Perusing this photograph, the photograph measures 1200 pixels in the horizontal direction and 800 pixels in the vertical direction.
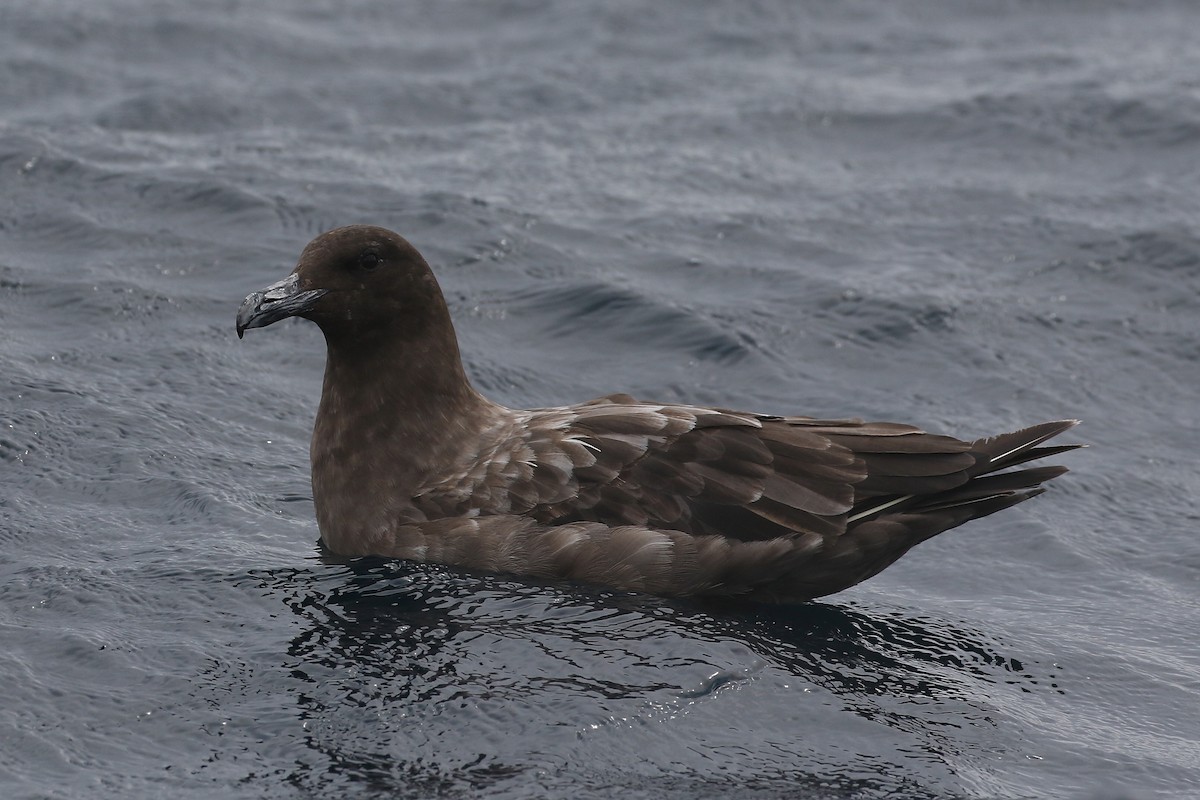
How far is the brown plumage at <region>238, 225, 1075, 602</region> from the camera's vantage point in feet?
23.4

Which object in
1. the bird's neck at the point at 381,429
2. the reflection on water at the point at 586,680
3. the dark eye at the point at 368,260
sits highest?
the dark eye at the point at 368,260

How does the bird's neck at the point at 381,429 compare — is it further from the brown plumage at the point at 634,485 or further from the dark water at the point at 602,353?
the dark water at the point at 602,353

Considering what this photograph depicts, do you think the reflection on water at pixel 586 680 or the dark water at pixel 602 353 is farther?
the dark water at pixel 602 353

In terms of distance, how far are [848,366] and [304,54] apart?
800cm

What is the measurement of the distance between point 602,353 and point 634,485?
11.1 feet

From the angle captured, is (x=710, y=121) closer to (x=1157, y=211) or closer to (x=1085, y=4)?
(x=1157, y=211)

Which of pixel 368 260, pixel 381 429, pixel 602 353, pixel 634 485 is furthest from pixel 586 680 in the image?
pixel 602 353

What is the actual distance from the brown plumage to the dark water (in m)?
0.20

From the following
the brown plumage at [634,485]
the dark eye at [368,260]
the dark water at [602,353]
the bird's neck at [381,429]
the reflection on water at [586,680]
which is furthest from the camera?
the dark eye at [368,260]

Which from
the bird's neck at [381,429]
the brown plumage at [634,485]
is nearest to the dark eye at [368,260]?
the brown plumage at [634,485]

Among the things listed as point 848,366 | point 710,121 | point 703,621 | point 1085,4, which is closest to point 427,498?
point 703,621

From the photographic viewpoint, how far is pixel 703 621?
6.96 m

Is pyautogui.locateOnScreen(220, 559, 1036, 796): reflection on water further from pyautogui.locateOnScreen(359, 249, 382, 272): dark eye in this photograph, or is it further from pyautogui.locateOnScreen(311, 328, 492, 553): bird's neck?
pyautogui.locateOnScreen(359, 249, 382, 272): dark eye

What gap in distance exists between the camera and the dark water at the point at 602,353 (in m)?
6.12
